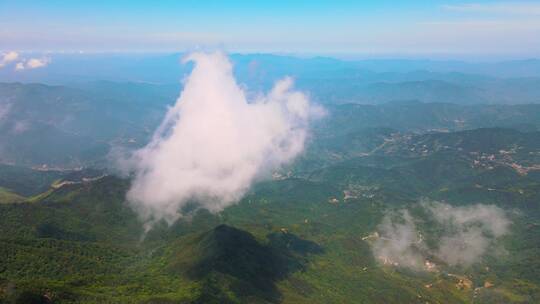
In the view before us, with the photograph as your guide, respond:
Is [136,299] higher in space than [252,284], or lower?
higher

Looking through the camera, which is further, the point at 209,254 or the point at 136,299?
the point at 209,254

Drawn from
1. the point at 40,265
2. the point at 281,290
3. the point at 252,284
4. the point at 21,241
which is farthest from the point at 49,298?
the point at 281,290

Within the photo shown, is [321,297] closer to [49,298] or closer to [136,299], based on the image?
[136,299]

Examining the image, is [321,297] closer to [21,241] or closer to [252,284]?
[252,284]

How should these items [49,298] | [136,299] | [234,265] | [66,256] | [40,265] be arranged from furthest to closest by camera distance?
[234,265] → [66,256] → [40,265] → [136,299] → [49,298]

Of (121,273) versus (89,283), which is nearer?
(89,283)

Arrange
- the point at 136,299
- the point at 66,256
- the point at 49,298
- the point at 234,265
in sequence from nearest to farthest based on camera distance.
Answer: the point at 49,298
the point at 136,299
the point at 66,256
the point at 234,265

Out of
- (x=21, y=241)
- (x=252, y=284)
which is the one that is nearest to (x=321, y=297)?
(x=252, y=284)

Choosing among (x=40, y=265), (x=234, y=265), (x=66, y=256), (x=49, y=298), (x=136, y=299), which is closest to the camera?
(x=49, y=298)

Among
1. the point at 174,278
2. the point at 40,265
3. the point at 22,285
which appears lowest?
the point at 174,278
